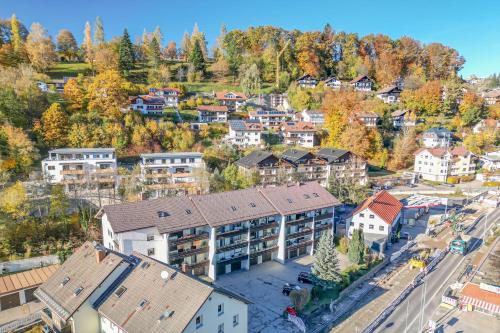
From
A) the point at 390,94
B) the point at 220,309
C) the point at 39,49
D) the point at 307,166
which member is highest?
the point at 39,49

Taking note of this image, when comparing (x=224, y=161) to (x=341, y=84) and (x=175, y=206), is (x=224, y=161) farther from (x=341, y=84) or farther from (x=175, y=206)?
(x=341, y=84)

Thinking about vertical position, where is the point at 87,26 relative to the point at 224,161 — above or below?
above

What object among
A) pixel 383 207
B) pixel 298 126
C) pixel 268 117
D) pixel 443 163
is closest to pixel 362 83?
pixel 298 126

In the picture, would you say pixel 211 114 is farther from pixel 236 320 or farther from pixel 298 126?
pixel 236 320

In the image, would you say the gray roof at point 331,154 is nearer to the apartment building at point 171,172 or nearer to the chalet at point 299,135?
the chalet at point 299,135

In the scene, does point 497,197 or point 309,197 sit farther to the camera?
point 497,197

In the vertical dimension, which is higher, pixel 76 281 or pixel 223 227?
pixel 223 227

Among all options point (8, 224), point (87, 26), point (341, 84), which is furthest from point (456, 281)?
point (87, 26)
